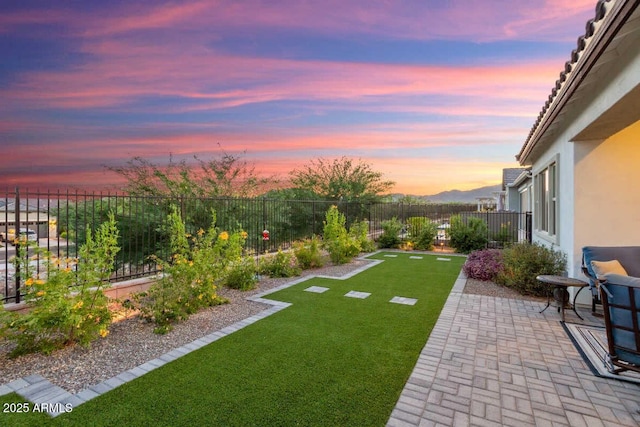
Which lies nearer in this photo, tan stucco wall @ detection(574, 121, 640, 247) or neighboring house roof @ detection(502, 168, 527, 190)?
tan stucco wall @ detection(574, 121, 640, 247)

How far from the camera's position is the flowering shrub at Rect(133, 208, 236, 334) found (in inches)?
192

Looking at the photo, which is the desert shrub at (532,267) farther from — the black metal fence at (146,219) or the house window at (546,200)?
the black metal fence at (146,219)

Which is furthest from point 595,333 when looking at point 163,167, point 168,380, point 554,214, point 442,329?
point 163,167

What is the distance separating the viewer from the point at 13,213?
464 centimetres

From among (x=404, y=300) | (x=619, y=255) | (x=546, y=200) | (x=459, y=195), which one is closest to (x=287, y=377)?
(x=404, y=300)

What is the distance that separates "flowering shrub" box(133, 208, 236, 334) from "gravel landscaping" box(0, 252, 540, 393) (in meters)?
0.17

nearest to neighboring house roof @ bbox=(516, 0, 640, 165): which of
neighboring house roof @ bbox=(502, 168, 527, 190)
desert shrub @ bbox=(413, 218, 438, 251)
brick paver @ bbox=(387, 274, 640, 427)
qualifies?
brick paver @ bbox=(387, 274, 640, 427)

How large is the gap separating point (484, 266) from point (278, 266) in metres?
5.31

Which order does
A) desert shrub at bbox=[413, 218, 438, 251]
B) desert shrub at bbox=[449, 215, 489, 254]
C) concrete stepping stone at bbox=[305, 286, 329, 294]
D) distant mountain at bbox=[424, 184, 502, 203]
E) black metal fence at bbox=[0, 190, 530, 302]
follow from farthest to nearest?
1. distant mountain at bbox=[424, 184, 502, 203]
2. desert shrub at bbox=[413, 218, 438, 251]
3. desert shrub at bbox=[449, 215, 489, 254]
4. concrete stepping stone at bbox=[305, 286, 329, 294]
5. black metal fence at bbox=[0, 190, 530, 302]

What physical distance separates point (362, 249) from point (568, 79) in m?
9.22

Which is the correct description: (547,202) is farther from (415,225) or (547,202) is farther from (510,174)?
(510,174)

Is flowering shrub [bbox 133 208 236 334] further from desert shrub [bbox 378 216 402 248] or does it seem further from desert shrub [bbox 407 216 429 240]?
desert shrub [bbox 407 216 429 240]

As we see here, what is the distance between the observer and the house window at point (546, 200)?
6.90 metres

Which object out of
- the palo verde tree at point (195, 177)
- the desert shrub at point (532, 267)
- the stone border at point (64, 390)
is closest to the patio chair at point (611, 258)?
the desert shrub at point (532, 267)
